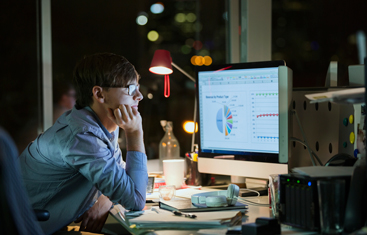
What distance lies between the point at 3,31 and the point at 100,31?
663 mm

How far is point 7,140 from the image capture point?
0.61 m

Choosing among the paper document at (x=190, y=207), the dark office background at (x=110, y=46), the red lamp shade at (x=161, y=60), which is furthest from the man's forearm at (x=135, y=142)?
the dark office background at (x=110, y=46)

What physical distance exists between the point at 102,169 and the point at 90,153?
0.23ft

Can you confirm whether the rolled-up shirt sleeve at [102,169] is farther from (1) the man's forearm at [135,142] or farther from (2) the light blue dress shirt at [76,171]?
(1) the man's forearm at [135,142]

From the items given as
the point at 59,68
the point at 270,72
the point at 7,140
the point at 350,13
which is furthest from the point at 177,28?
the point at 7,140

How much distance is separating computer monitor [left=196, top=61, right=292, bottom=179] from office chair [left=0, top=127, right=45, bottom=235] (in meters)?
0.94

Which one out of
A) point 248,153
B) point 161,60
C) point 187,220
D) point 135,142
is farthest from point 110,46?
point 187,220

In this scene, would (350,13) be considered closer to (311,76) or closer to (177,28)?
(311,76)

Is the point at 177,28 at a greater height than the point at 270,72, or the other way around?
the point at 177,28

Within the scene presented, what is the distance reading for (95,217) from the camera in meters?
1.54

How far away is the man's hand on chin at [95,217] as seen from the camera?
5.03 ft

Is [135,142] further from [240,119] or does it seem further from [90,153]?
[240,119]

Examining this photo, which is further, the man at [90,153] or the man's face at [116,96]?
the man's face at [116,96]

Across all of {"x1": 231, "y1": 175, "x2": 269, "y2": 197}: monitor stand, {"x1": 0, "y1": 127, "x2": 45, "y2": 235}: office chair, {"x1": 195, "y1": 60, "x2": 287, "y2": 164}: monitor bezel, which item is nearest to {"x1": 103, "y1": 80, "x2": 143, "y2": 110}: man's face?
{"x1": 195, "y1": 60, "x2": 287, "y2": 164}: monitor bezel
